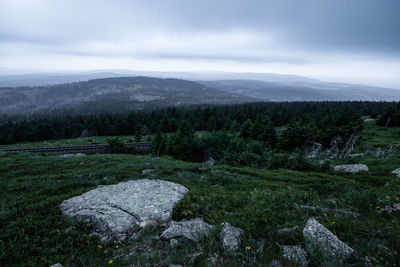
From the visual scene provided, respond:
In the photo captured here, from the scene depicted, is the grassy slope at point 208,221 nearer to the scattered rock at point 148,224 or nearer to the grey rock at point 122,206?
the grey rock at point 122,206

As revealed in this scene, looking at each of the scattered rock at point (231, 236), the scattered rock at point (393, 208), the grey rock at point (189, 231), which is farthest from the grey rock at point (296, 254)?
the scattered rock at point (393, 208)

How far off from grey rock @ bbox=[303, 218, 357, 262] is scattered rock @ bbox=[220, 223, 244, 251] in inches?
62.8

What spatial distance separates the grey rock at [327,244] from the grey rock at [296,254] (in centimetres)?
26

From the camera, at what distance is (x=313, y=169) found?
734 inches

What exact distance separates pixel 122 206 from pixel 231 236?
4546mm

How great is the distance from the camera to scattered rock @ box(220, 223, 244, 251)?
4315mm

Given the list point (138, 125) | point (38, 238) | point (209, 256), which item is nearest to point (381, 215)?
point (209, 256)

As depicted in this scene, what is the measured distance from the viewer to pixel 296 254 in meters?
3.82

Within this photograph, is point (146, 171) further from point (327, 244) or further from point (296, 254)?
point (327, 244)

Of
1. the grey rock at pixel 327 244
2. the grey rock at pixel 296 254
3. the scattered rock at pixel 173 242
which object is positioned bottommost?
the scattered rock at pixel 173 242

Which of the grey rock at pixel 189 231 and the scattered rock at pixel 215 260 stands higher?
the scattered rock at pixel 215 260

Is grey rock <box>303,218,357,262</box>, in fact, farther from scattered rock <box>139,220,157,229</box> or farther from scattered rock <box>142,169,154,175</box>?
scattered rock <box>142,169,154,175</box>

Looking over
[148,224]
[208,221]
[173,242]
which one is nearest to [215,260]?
[173,242]

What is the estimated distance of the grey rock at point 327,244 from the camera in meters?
3.64
